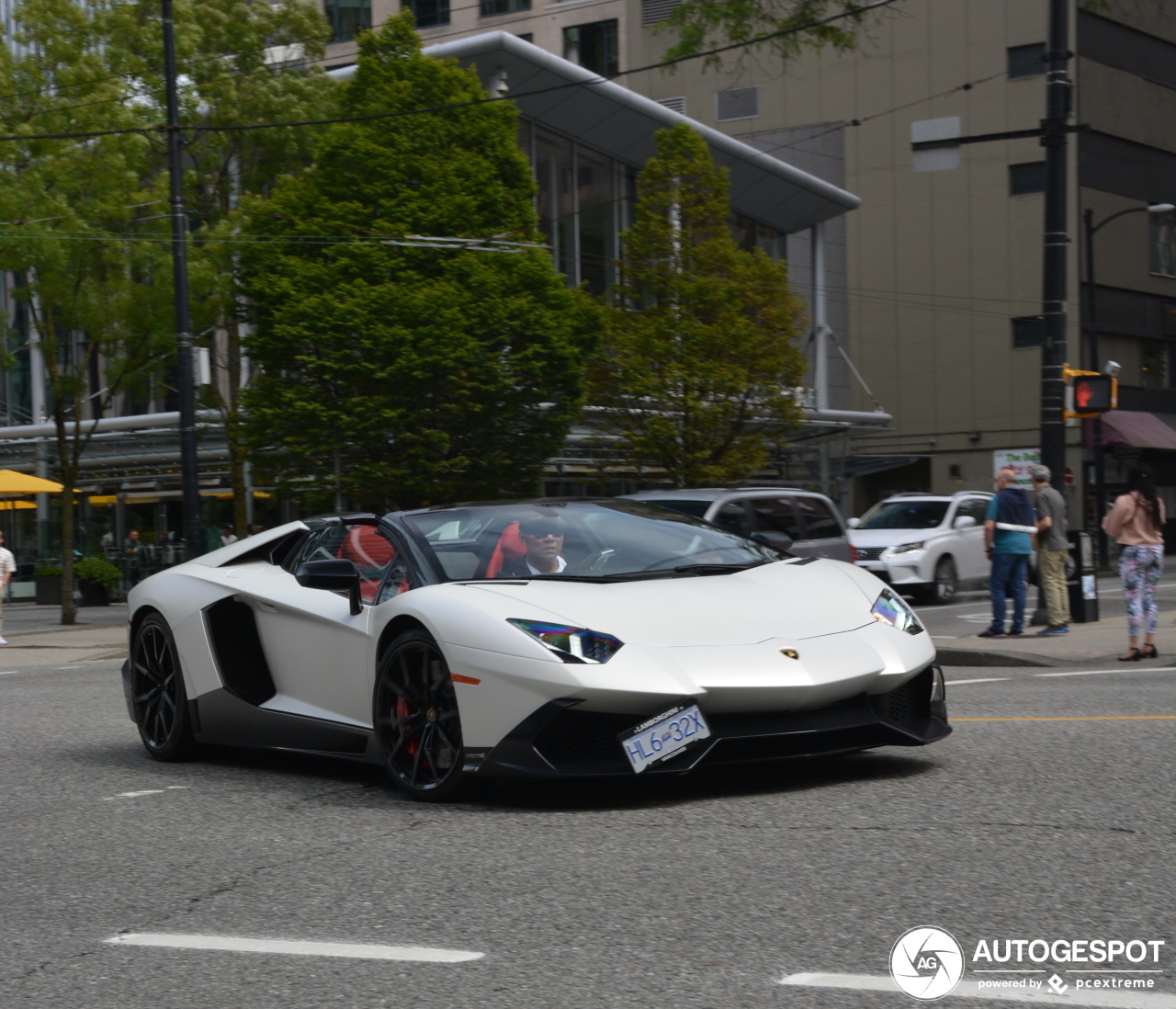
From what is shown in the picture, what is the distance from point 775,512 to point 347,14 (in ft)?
147

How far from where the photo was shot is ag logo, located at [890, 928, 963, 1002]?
3689 mm

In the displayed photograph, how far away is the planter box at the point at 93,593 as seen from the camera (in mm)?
33062

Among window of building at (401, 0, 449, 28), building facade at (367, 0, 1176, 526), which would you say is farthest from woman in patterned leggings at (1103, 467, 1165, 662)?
window of building at (401, 0, 449, 28)

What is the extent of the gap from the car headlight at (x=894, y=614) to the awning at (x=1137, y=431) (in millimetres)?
43560

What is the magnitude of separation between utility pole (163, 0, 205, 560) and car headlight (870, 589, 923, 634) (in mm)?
16037

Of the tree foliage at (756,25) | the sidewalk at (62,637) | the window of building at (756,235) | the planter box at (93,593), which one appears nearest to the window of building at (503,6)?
the window of building at (756,235)

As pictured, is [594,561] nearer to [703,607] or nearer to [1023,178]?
[703,607]

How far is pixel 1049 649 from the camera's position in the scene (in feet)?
45.9

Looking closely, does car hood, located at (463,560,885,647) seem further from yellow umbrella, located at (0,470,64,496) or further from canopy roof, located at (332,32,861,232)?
yellow umbrella, located at (0,470,64,496)

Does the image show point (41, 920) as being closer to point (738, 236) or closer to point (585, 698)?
point (585, 698)

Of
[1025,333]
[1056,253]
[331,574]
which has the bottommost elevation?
[331,574]

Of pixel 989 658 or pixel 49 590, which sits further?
pixel 49 590

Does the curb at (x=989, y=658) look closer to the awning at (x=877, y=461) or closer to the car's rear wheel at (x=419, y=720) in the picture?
the car's rear wheel at (x=419, y=720)

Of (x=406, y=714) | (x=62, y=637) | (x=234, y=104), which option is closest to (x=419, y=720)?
(x=406, y=714)
